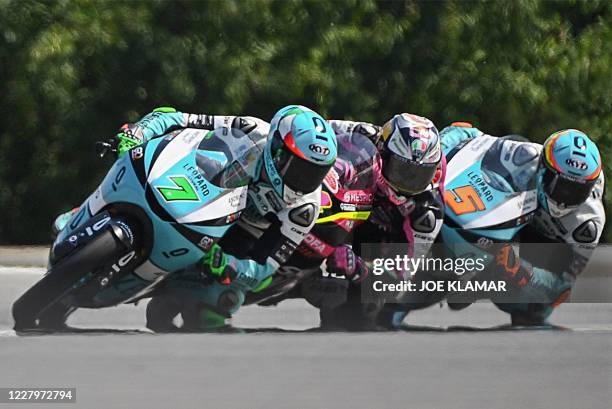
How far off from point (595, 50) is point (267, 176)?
216 inches

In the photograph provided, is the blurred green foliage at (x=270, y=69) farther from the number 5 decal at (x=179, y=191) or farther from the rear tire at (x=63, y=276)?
the rear tire at (x=63, y=276)

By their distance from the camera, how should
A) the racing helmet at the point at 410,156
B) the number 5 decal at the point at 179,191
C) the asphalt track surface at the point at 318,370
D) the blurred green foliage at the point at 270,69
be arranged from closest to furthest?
the asphalt track surface at the point at 318,370, the number 5 decal at the point at 179,191, the racing helmet at the point at 410,156, the blurred green foliage at the point at 270,69

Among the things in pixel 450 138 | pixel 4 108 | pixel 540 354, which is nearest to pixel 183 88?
pixel 4 108

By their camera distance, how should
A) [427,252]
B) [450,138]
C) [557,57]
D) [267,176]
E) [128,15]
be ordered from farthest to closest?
[557,57]
[128,15]
[450,138]
[427,252]
[267,176]

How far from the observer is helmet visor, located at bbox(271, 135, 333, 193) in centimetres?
487

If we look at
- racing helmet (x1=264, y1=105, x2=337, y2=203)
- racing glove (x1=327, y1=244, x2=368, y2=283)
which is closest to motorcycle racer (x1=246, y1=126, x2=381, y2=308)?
racing glove (x1=327, y1=244, x2=368, y2=283)

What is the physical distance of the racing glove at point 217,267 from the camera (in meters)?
4.93

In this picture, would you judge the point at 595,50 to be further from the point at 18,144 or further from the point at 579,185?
the point at 18,144

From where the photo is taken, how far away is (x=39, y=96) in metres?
8.91

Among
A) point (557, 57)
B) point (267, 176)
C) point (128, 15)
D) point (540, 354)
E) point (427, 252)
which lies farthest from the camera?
point (557, 57)

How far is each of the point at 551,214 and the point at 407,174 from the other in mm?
1063

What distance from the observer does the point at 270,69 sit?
8.95 meters

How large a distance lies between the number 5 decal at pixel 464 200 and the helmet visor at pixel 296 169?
1.01 m

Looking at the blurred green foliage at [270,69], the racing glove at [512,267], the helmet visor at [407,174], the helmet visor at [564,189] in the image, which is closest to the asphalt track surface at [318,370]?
the helmet visor at [407,174]
